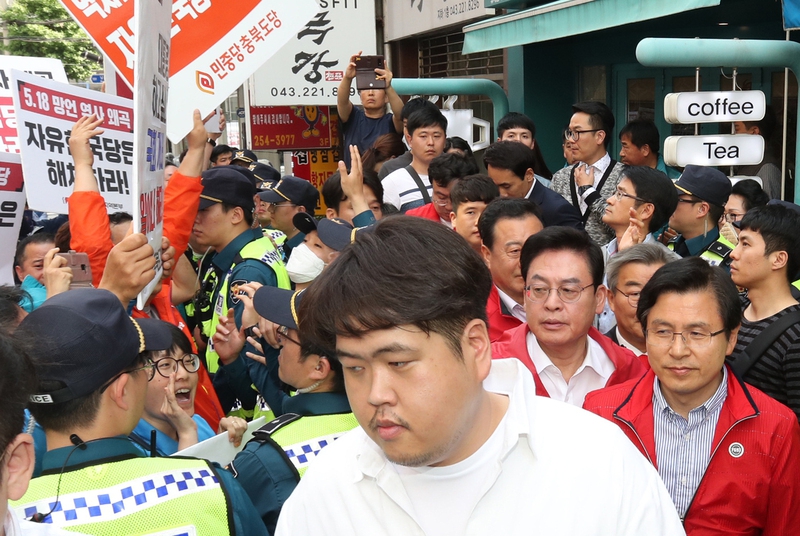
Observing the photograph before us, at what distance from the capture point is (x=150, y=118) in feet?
11.0

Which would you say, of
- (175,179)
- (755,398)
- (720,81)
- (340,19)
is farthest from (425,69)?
(755,398)

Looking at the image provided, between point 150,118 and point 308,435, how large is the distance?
59.8 inches

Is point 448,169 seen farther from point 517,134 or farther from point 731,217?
point 517,134

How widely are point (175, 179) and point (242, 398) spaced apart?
113 centimetres

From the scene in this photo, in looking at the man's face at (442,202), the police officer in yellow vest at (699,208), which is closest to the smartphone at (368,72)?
the man's face at (442,202)

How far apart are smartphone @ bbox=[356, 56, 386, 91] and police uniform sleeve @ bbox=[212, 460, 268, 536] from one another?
5263mm

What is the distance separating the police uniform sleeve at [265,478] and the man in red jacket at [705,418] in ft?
3.66

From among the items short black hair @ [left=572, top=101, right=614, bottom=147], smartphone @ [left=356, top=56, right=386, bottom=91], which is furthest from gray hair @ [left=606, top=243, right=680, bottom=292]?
smartphone @ [left=356, top=56, right=386, bottom=91]

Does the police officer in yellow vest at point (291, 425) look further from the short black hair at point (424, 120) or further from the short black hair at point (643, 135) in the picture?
the short black hair at point (643, 135)

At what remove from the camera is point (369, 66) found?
721cm

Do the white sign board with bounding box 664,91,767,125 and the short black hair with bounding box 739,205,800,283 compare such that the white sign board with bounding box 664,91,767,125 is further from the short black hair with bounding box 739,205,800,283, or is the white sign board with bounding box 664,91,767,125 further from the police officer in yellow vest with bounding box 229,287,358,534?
the police officer in yellow vest with bounding box 229,287,358,534

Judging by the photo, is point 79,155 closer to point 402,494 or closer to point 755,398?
point 402,494

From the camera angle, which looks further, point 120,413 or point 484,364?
point 120,413

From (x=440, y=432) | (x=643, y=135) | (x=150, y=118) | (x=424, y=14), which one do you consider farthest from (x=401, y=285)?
(x=424, y=14)
